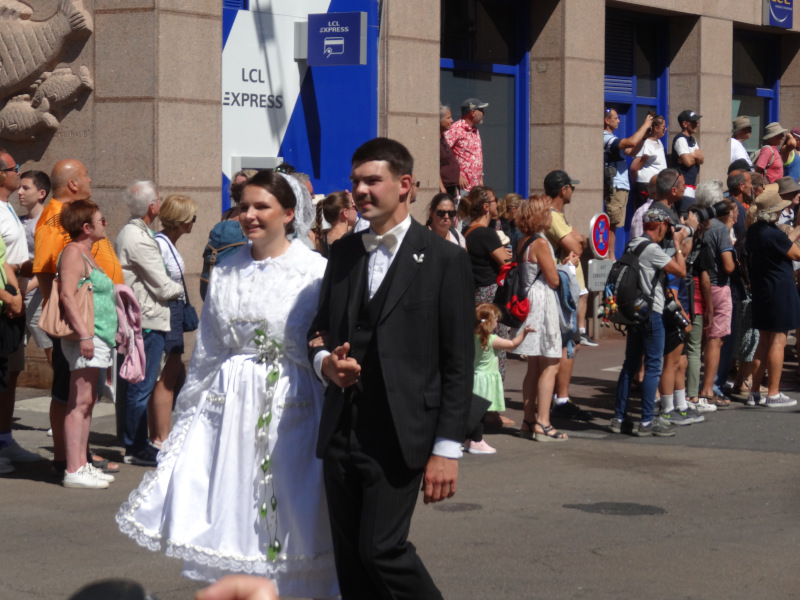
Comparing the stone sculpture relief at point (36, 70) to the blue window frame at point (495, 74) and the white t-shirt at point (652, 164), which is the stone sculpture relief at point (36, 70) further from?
the white t-shirt at point (652, 164)

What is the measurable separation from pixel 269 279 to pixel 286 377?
40 centimetres

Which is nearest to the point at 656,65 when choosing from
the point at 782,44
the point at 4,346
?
the point at 782,44

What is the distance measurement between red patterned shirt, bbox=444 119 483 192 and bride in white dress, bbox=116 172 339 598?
9.59 metres

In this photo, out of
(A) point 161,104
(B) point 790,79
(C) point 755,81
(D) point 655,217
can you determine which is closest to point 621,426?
(D) point 655,217

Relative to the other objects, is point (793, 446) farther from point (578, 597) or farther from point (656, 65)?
point (656, 65)

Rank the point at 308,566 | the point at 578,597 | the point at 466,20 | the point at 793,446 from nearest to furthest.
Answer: the point at 308,566 → the point at 578,597 → the point at 793,446 → the point at 466,20

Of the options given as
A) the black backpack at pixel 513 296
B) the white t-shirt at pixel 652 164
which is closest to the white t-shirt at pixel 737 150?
the white t-shirt at pixel 652 164

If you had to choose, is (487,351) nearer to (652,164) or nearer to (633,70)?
(652,164)

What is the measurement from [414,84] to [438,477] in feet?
33.2

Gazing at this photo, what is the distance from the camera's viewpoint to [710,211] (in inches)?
460

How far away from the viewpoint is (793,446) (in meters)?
10.0

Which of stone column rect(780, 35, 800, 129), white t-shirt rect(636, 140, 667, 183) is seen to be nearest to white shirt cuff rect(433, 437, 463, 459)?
white t-shirt rect(636, 140, 667, 183)

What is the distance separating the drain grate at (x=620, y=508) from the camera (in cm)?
777

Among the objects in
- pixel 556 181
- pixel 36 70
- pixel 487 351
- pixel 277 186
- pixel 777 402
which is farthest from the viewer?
pixel 36 70
